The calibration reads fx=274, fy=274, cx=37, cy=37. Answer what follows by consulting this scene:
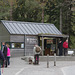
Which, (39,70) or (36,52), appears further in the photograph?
(36,52)

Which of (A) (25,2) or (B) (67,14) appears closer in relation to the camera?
(B) (67,14)

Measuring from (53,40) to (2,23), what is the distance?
6.06 metres

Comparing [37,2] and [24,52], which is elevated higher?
[37,2]

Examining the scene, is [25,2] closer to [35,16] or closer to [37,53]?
[35,16]

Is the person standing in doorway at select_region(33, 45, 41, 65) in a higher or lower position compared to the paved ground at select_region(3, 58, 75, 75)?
higher

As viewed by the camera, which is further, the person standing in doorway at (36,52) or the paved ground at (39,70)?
the person standing in doorway at (36,52)

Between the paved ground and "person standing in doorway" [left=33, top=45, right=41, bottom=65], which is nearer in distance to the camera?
the paved ground

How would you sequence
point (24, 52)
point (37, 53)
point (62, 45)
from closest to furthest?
point (37, 53) < point (62, 45) < point (24, 52)

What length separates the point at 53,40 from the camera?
102 ft

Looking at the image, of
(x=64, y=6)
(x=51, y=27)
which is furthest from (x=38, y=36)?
(x=64, y=6)

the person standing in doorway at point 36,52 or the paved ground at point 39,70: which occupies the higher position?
the person standing in doorway at point 36,52

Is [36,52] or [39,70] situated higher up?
[36,52]

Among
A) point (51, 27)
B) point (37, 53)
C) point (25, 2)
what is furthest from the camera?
point (25, 2)

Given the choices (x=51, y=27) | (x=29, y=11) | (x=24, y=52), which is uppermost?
(x=29, y=11)
